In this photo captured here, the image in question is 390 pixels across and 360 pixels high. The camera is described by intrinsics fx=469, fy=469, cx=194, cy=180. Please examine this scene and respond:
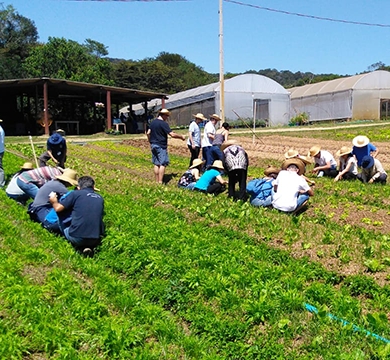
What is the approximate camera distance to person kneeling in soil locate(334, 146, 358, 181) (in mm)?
11391

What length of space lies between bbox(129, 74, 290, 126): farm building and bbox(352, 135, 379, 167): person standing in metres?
26.7

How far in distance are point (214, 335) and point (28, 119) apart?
35.0 metres

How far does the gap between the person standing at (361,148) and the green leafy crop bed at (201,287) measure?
3.18 m

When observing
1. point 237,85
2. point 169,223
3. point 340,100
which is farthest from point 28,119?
point 169,223

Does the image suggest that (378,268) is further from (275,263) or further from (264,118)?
(264,118)

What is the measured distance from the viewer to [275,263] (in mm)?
5871

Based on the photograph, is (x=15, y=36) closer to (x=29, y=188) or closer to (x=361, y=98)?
(x=361, y=98)

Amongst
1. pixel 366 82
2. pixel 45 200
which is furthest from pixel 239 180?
pixel 366 82

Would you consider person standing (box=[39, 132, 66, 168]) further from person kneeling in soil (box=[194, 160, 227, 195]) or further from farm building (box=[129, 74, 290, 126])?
farm building (box=[129, 74, 290, 126])

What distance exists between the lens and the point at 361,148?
444 inches

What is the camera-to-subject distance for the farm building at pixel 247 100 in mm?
38906

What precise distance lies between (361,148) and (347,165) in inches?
20.8

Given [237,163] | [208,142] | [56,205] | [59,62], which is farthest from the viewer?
[59,62]

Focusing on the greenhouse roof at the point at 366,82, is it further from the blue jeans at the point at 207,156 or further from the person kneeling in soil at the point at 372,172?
the blue jeans at the point at 207,156
